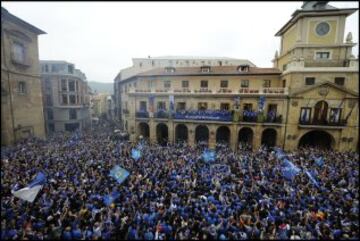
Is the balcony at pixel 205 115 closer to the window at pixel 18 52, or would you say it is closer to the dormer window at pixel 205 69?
the dormer window at pixel 205 69

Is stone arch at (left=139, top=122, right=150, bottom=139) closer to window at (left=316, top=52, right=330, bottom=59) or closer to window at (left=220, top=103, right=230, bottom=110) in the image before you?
window at (left=220, top=103, right=230, bottom=110)

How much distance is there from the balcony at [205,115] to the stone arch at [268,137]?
5763mm

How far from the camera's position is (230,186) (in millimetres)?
11977

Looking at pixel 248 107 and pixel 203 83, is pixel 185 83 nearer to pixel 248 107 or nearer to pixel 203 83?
pixel 203 83

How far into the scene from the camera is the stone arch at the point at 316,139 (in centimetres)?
2420

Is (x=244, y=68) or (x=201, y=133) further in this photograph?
(x=201, y=133)

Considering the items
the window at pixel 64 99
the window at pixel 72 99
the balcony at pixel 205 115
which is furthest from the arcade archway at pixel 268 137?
the window at pixel 64 99

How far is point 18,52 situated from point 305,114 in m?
33.6

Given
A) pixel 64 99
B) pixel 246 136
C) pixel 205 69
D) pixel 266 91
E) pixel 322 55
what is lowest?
pixel 246 136

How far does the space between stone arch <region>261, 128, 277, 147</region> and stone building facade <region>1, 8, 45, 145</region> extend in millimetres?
29328

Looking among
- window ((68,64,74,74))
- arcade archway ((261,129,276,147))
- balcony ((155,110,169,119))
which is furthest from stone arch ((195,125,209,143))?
Result: window ((68,64,74,74))

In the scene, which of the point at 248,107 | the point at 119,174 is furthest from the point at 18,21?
the point at 248,107

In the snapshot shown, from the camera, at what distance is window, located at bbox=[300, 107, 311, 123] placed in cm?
2252

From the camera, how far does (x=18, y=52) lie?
71.1 ft
